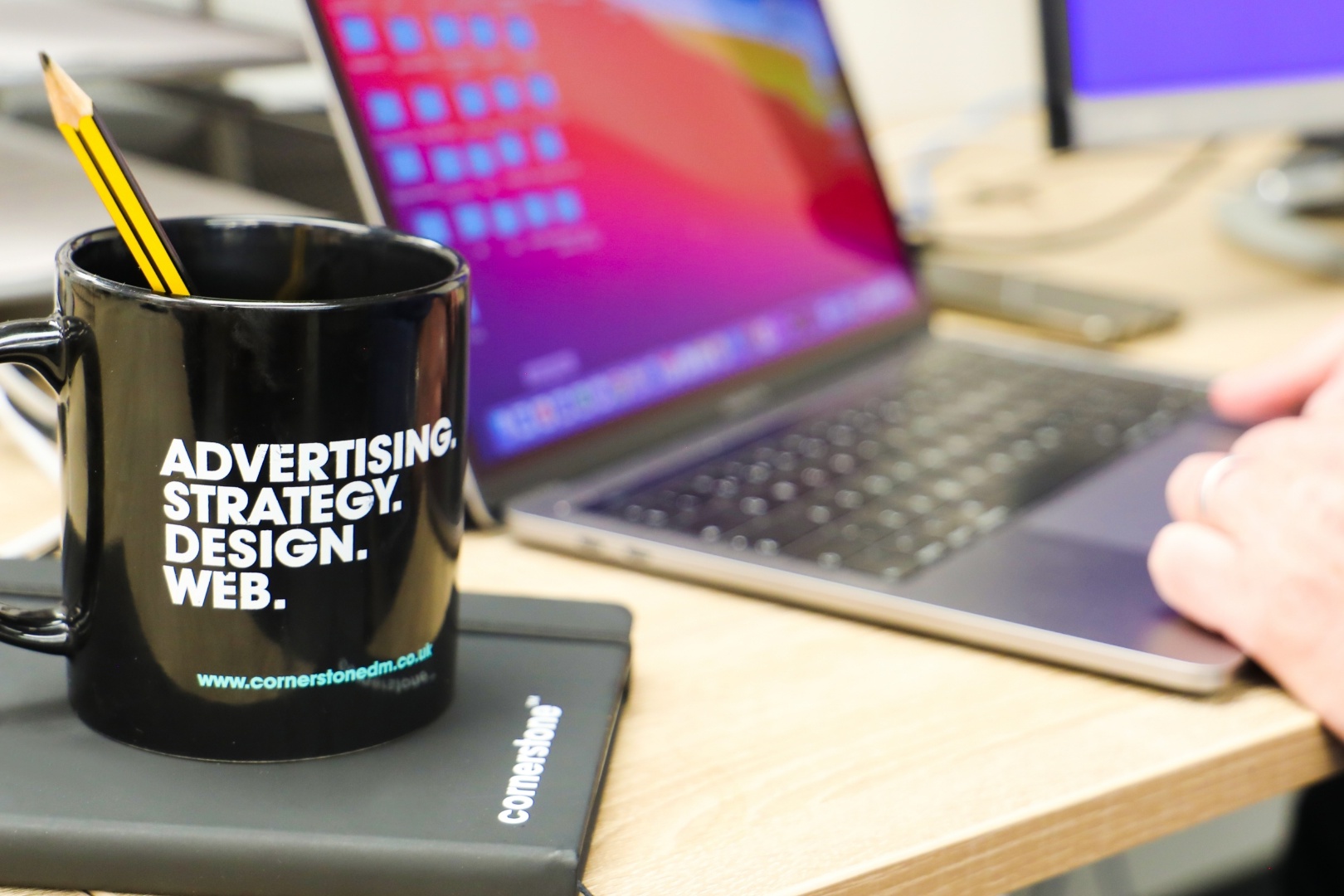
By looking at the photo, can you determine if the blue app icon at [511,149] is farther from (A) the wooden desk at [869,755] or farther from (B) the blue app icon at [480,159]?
(A) the wooden desk at [869,755]

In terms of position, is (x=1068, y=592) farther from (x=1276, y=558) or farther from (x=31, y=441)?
(x=31, y=441)

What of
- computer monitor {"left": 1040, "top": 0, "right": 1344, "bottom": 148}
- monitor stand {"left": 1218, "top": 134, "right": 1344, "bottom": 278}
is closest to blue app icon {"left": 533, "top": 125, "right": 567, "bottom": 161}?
computer monitor {"left": 1040, "top": 0, "right": 1344, "bottom": 148}

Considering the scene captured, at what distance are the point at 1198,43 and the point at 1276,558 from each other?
58 centimetres

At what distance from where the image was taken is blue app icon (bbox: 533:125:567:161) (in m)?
0.61

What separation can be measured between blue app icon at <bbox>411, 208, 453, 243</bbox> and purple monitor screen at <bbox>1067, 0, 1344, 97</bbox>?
510 millimetres

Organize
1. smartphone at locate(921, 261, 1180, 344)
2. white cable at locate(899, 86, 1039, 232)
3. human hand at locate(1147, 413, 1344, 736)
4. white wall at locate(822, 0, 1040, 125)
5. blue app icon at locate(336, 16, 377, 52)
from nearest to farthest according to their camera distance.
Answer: human hand at locate(1147, 413, 1344, 736) < blue app icon at locate(336, 16, 377, 52) < smartphone at locate(921, 261, 1180, 344) < white cable at locate(899, 86, 1039, 232) < white wall at locate(822, 0, 1040, 125)

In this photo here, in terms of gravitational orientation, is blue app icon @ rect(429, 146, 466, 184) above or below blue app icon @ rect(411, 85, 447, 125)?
below

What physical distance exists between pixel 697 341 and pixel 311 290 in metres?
0.30

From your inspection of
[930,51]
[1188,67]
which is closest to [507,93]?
[1188,67]

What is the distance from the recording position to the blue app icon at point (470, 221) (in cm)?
57

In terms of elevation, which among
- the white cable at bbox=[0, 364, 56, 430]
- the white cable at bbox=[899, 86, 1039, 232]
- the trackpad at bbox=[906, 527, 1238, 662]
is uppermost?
the white cable at bbox=[0, 364, 56, 430]

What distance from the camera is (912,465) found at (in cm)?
59

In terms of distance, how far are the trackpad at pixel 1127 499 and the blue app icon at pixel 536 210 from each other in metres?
0.24

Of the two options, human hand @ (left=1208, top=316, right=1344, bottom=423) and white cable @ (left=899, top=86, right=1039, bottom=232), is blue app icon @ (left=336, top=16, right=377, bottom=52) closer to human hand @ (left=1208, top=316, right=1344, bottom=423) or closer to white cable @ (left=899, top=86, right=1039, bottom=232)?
human hand @ (left=1208, top=316, right=1344, bottom=423)
